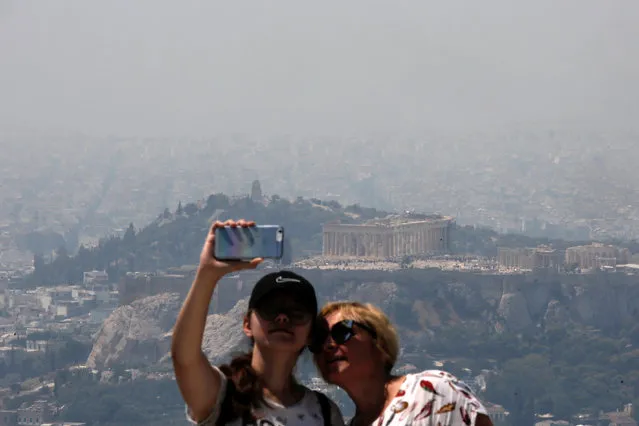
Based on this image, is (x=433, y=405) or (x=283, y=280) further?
(x=283, y=280)

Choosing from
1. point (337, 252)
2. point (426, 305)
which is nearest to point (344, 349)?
point (426, 305)

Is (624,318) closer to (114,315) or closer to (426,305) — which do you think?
(426,305)

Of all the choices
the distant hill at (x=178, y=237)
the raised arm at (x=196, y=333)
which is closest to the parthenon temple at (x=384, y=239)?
the distant hill at (x=178, y=237)

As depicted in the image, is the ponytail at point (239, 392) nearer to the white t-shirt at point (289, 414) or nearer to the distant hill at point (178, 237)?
the white t-shirt at point (289, 414)

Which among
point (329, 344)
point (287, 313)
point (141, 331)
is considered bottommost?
point (141, 331)

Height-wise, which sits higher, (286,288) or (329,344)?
(286,288)

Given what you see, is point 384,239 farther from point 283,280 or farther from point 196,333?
point 196,333

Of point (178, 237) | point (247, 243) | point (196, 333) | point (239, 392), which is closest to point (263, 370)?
point (239, 392)
